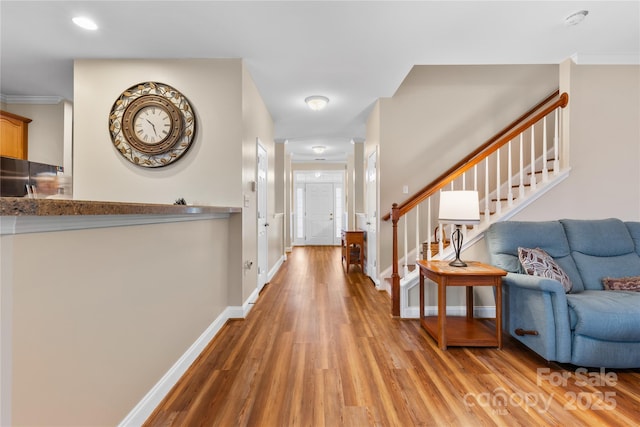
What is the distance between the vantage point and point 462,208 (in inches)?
102

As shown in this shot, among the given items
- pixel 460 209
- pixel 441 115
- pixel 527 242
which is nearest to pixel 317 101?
pixel 441 115

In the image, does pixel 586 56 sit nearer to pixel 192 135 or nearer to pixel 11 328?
pixel 192 135

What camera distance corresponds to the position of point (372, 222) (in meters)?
4.74

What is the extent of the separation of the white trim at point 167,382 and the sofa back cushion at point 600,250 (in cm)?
311

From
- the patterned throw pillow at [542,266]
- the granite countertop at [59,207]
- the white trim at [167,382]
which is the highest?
A: the granite countertop at [59,207]

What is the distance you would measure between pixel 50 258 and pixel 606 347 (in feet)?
9.82

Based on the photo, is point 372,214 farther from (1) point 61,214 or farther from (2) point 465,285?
(1) point 61,214

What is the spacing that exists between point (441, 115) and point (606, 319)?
117 inches

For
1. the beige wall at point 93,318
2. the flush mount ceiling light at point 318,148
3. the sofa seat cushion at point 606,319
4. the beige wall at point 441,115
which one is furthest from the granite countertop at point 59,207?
the flush mount ceiling light at point 318,148

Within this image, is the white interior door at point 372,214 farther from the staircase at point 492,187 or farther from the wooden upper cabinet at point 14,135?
the wooden upper cabinet at point 14,135

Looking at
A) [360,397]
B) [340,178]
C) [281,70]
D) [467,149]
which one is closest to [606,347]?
[360,397]

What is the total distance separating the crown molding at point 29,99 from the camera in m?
4.17

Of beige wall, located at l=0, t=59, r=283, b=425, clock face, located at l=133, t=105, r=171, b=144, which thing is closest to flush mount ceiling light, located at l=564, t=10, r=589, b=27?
beige wall, located at l=0, t=59, r=283, b=425

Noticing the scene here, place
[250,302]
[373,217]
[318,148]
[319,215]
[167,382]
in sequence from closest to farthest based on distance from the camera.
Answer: [167,382] < [250,302] < [373,217] < [318,148] < [319,215]
